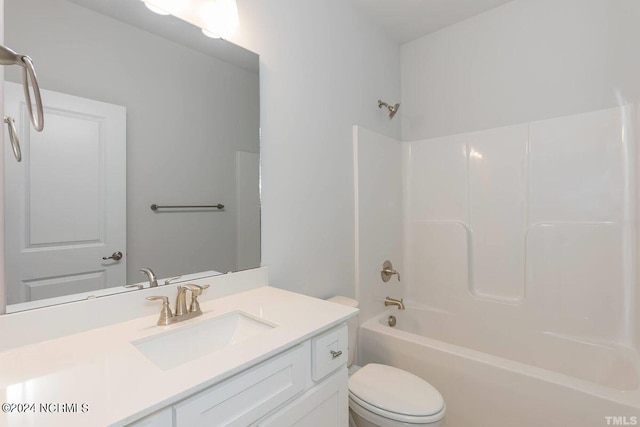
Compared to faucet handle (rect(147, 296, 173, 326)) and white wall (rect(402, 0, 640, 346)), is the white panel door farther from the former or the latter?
white wall (rect(402, 0, 640, 346))

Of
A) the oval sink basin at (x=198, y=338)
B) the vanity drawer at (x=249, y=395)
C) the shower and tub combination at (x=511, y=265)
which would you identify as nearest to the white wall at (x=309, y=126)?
the shower and tub combination at (x=511, y=265)

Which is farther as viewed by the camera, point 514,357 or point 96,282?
point 514,357

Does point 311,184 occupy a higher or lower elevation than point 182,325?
higher

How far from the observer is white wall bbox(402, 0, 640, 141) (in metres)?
1.65

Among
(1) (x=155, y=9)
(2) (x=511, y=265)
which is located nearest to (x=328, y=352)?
(1) (x=155, y=9)

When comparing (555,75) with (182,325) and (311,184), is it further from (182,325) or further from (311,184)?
(182,325)

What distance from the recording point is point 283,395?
82cm

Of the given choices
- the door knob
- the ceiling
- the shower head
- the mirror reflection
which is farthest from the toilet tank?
the ceiling

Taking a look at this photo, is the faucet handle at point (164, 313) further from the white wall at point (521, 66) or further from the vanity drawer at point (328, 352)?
the white wall at point (521, 66)

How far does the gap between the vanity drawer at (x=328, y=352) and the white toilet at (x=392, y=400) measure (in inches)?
15.2

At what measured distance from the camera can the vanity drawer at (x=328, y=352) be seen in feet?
3.00

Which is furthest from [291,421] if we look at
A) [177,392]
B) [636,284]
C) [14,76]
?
[636,284]

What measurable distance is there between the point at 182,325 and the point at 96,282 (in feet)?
1.03

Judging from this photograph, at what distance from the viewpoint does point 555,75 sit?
5.98 ft
